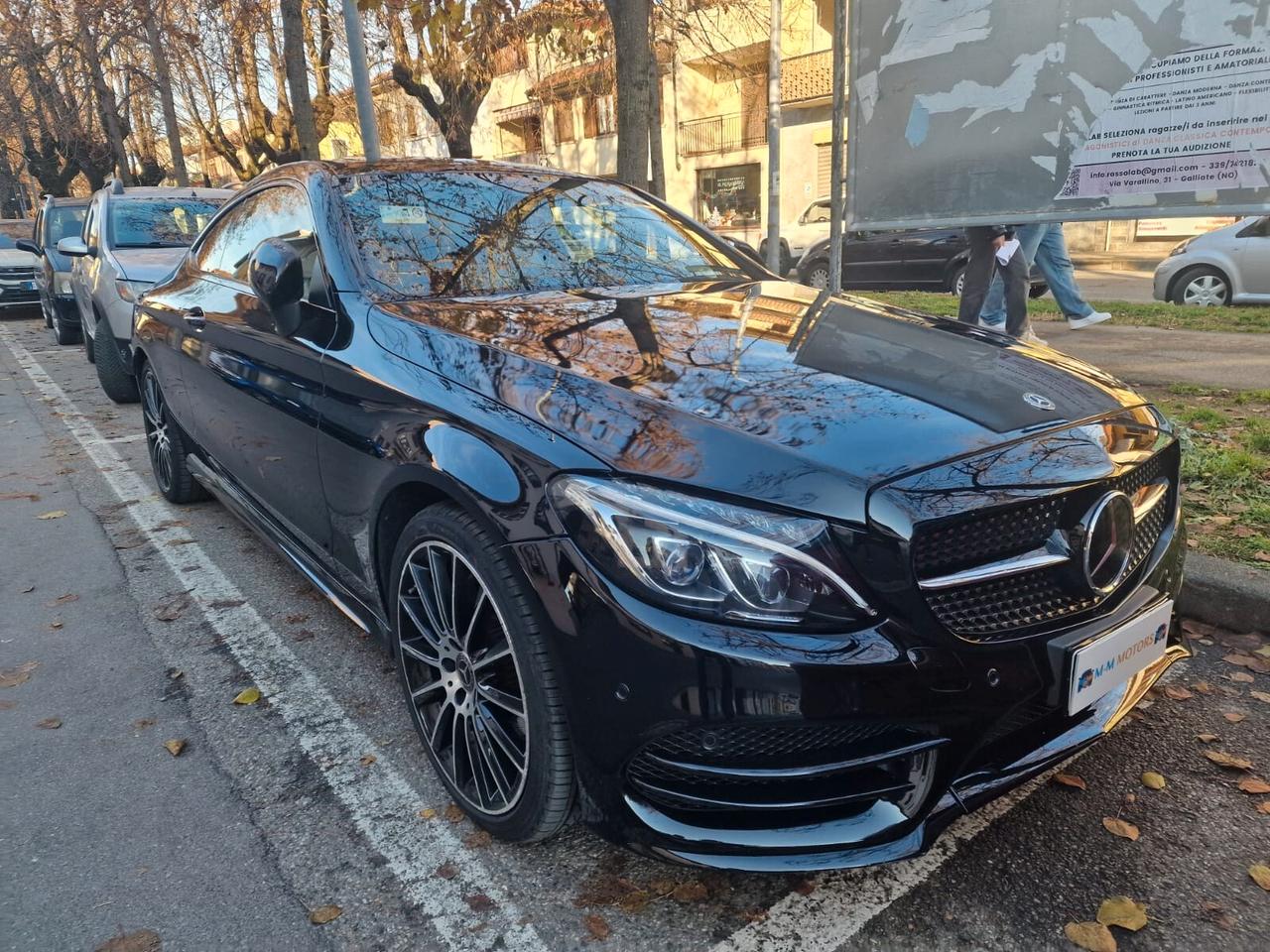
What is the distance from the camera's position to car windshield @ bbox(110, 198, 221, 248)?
8.34 m

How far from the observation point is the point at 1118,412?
2.23 metres

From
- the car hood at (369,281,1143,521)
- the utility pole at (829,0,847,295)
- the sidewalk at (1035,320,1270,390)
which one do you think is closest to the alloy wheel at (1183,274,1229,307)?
the sidewalk at (1035,320,1270,390)

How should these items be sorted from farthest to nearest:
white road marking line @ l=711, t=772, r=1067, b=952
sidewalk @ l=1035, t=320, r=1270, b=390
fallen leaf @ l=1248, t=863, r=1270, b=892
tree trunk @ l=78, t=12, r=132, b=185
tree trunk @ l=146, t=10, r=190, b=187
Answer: tree trunk @ l=78, t=12, r=132, b=185 → tree trunk @ l=146, t=10, r=190, b=187 → sidewalk @ l=1035, t=320, r=1270, b=390 → fallen leaf @ l=1248, t=863, r=1270, b=892 → white road marking line @ l=711, t=772, r=1067, b=952

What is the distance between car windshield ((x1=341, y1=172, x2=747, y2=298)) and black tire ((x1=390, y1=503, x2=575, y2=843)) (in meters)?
0.97

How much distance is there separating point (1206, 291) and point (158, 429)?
1178cm

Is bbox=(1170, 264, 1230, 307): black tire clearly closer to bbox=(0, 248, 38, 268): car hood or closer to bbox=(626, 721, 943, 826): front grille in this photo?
bbox=(626, 721, 943, 826): front grille

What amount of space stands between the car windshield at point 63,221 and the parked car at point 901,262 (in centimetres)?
1122

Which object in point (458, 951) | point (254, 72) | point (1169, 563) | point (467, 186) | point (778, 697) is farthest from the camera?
point (254, 72)

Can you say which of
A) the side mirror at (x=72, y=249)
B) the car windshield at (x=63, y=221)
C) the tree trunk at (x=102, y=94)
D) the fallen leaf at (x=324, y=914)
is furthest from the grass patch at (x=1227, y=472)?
the tree trunk at (x=102, y=94)

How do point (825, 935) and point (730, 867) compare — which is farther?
point (825, 935)

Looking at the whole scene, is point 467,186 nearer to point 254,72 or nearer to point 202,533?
point 202,533

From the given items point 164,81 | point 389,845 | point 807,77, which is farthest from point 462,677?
point 807,77

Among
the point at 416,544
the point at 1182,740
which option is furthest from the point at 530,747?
the point at 1182,740

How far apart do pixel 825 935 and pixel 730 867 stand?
370 millimetres
